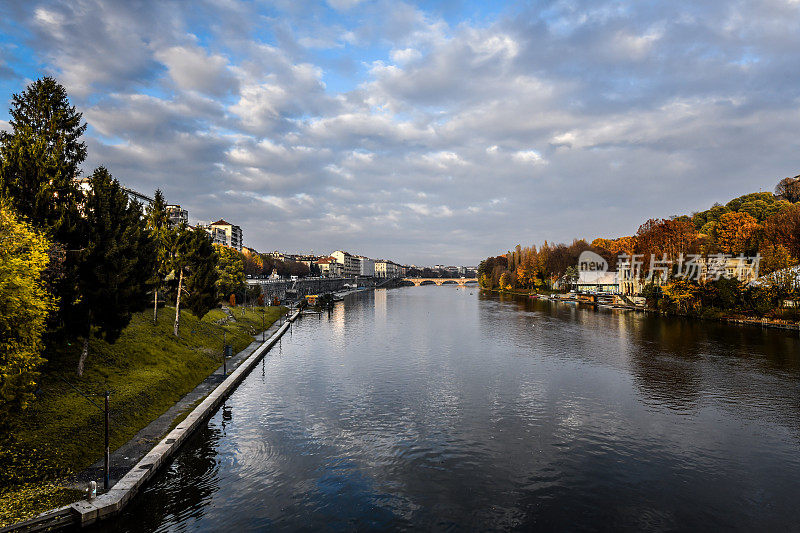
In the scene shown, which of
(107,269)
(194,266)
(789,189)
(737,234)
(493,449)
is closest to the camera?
(493,449)

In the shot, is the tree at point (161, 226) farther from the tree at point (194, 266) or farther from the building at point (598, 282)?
the building at point (598, 282)

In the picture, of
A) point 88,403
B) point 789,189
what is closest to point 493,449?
point 88,403

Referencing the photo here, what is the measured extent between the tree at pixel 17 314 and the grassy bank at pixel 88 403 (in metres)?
2.13

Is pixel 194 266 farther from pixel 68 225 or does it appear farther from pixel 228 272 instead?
pixel 228 272

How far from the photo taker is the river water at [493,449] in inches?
699

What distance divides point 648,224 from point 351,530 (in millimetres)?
112992

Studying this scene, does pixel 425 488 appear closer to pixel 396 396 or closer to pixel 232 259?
pixel 396 396

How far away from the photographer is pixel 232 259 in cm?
7969

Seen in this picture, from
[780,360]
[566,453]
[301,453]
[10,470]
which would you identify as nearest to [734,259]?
[780,360]

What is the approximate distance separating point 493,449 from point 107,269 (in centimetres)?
2507

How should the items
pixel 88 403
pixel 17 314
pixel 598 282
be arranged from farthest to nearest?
1. pixel 598 282
2. pixel 88 403
3. pixel 17 314

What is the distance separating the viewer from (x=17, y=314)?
16047mm

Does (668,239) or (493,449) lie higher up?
(668,239)

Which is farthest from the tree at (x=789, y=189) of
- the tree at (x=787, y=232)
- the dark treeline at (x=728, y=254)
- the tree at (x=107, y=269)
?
the tree at (x=107, y=269)
